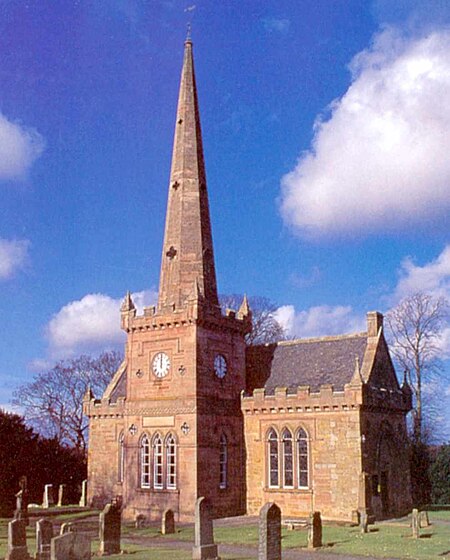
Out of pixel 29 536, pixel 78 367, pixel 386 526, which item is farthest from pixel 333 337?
pixel 78 367

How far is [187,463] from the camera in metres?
33.8

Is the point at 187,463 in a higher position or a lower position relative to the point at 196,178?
lower

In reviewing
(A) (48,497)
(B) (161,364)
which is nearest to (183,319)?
(B) (161,364)

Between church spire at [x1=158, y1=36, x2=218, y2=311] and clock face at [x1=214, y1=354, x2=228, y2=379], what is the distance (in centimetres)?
285

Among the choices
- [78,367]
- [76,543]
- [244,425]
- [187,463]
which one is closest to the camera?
[76,543]

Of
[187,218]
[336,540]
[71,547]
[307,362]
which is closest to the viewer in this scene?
[71,547]

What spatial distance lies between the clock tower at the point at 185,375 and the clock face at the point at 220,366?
0.05 meters

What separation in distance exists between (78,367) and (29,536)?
37559 millimetres

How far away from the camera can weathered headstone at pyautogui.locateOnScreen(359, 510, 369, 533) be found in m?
28.1

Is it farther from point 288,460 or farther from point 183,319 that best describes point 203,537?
point 183,319

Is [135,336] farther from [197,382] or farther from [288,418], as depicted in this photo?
[288,418]

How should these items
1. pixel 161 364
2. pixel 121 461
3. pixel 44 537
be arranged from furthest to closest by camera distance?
pixel 121 461
pixel 161 364
pixel 44 537

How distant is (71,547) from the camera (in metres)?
15.7

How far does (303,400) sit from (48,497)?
1848 cm
